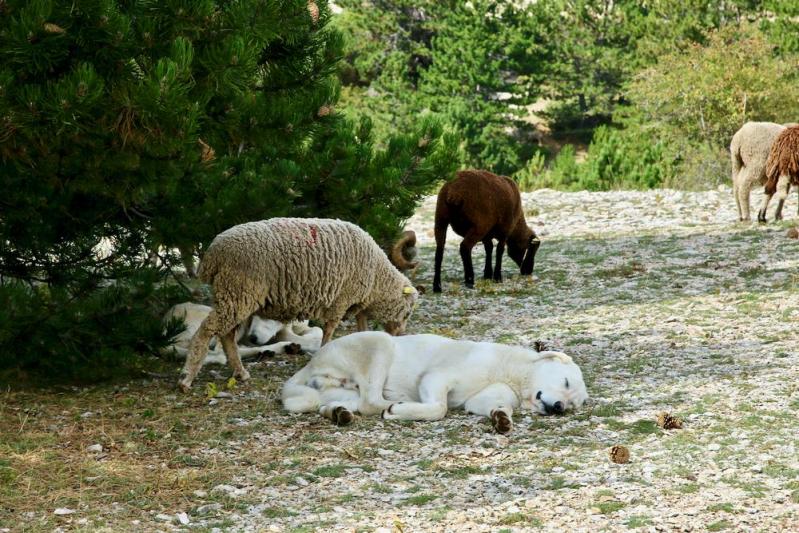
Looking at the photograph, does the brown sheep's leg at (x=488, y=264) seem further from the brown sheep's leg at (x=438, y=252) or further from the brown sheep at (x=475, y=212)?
the brown sheep's leg at (x=438, y=252)

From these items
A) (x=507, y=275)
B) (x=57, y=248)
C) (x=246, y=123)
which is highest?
(x=246, y=123)

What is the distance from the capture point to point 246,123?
8.01 meters

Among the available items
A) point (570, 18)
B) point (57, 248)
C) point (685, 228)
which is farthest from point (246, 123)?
point (570, 18)

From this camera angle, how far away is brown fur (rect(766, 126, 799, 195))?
15656mm

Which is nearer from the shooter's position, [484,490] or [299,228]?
[484,490]

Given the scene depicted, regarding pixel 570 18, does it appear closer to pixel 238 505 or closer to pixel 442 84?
pixel 442 84

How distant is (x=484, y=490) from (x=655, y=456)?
3.83ft

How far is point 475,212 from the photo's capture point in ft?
39.5

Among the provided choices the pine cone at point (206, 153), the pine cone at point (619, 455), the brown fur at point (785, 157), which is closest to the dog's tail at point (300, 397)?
the pine cone at point (206, 153)

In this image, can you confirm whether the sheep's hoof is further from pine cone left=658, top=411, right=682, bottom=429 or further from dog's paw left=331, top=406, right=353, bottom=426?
pine cone left=658, top=411, right=682, bottom=429

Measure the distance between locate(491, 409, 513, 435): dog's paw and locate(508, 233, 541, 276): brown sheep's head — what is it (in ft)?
21.2

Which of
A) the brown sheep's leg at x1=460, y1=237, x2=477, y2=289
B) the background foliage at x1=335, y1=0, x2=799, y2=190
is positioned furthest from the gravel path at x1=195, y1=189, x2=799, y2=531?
the background foliage at x1=335, y1=0, x2=799, y2=190

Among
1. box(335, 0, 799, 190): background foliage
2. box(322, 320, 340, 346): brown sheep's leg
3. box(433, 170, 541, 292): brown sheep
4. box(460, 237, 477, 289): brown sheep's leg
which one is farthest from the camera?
box(335, 0, 799, 190): background foliage

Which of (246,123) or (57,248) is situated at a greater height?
(246,123)
